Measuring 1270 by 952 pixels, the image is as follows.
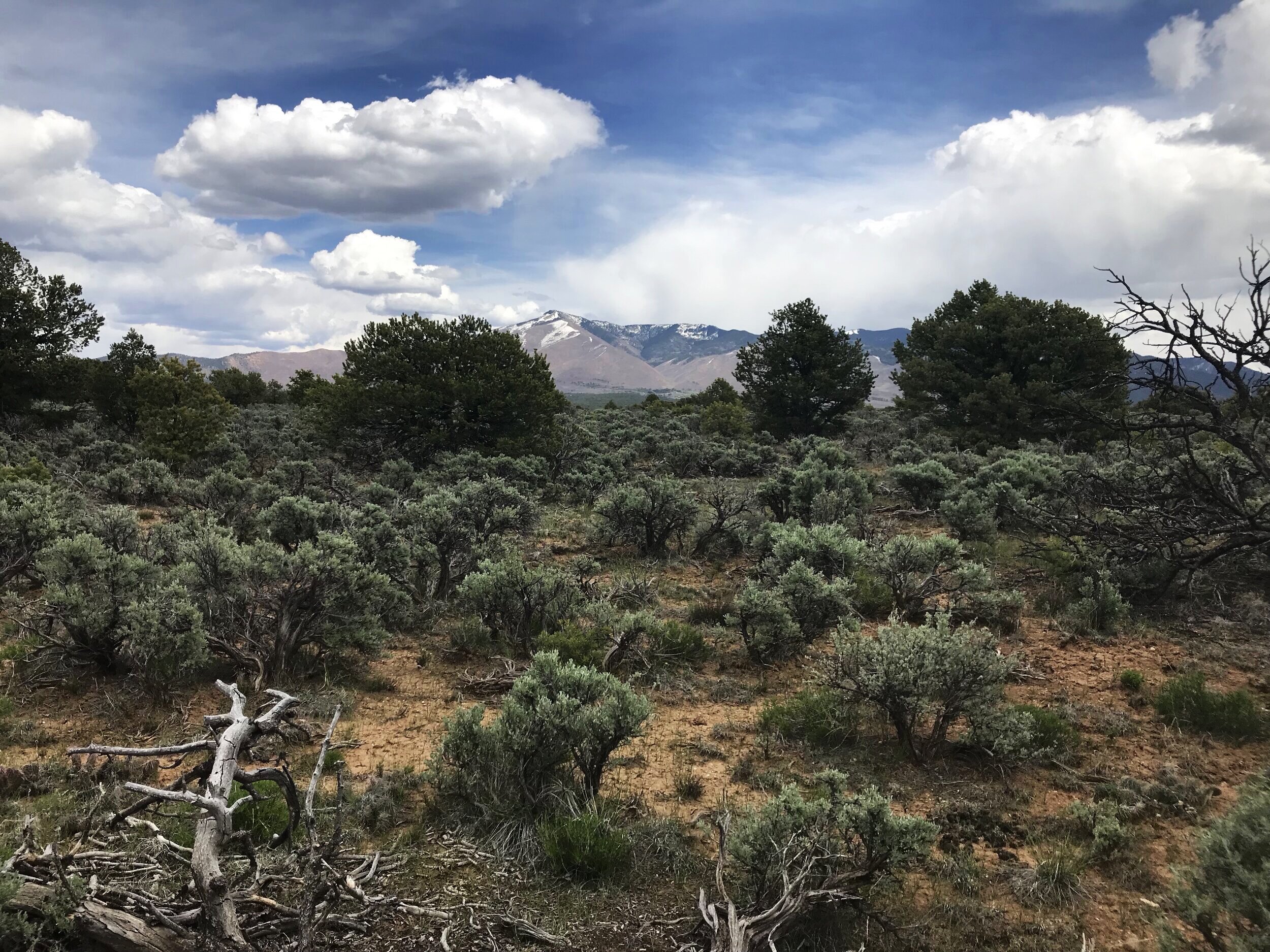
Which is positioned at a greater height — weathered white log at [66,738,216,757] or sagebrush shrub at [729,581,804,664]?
weathered white log at [66,738,216,757]

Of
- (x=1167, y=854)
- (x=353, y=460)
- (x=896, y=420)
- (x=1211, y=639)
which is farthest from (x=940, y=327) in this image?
(x=1167, y=854)

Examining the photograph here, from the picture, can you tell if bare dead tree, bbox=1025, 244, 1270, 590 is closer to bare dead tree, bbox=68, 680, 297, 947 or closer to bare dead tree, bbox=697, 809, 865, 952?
bare dead tree, bbox=697, 809, 865, 952

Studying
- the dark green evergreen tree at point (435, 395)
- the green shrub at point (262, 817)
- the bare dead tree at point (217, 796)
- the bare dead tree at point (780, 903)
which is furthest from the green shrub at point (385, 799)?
the dark green evergreen tree at point (435, 395)

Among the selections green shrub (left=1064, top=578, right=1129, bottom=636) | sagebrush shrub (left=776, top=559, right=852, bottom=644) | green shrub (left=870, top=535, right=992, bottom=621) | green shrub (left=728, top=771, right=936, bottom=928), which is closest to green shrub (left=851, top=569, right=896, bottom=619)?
green shrub (left=870, top=535, right=992, bottom=621)

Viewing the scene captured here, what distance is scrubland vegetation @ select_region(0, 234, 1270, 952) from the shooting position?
3688mm

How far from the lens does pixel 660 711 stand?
24.3 ft

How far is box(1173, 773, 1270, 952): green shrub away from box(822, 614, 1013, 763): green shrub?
2575 mm

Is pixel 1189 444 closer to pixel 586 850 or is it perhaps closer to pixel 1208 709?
pixel 1208 709

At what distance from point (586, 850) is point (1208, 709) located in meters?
6.46

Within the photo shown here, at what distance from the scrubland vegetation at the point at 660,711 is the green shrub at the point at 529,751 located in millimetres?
30

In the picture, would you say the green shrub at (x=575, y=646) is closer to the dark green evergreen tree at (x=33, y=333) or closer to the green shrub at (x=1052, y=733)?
the green shrub at (x=1052, y=733)

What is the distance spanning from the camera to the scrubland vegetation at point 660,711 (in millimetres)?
3688

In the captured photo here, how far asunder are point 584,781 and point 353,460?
815 inches

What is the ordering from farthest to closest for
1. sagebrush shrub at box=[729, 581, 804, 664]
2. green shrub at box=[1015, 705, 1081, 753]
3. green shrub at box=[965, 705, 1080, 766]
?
1. sagebrush shrub at box=[729, 581, 804, 664]
2. green shrub at box=[1015, 705, 1081, 753]
3. green shrub at box=[965, 705, 1080, 766]
